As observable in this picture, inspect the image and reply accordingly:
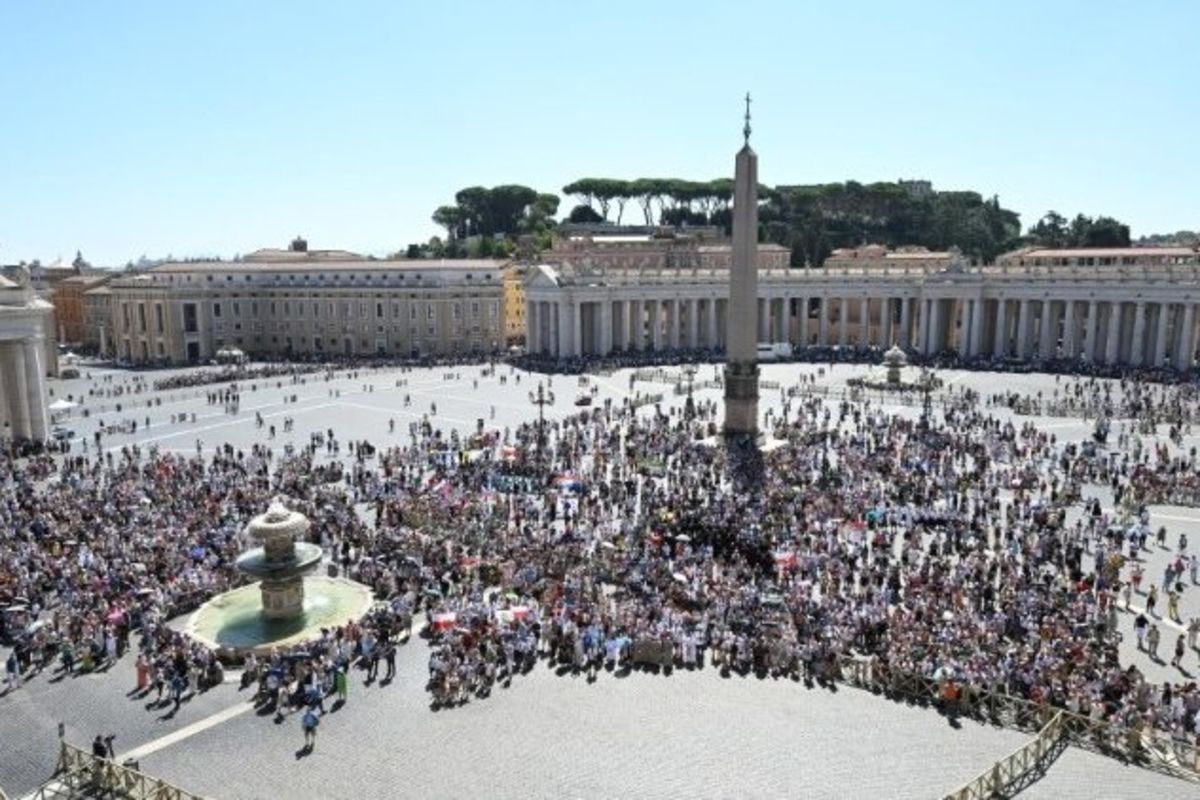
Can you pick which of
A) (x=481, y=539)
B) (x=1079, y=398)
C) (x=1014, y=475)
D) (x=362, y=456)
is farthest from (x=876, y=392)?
(x=481, y=539)

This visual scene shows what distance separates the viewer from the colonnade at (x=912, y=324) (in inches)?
2534

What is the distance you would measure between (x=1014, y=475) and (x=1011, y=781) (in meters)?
20.8

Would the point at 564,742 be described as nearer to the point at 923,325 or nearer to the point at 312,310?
the point at 923,325

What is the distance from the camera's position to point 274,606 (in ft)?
67.7

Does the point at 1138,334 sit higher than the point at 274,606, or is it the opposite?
the point at 1138,334

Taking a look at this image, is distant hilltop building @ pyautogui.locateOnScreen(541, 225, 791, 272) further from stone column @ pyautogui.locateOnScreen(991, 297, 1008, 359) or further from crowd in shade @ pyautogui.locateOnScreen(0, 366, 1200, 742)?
crowd in shade @ pyautogui.locateOnScreen(0, 366, 1200, 742)

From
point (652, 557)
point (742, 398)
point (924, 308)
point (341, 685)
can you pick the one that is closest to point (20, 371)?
point (742, 398)

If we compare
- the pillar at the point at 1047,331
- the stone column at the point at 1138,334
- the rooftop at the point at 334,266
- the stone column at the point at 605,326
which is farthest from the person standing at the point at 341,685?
the rooftop at the point at 334,266

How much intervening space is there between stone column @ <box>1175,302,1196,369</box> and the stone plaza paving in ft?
159

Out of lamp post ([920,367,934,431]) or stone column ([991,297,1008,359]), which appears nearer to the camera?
lamp post ([920,367,934,431])

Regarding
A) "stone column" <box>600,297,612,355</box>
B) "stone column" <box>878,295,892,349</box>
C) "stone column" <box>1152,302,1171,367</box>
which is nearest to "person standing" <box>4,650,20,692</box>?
"stone column" <box>600,297,612,355</box>

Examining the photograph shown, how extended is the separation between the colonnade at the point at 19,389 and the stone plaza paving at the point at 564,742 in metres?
27.6

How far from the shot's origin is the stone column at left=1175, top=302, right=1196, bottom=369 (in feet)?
195

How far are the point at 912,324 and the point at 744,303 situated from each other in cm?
4711
